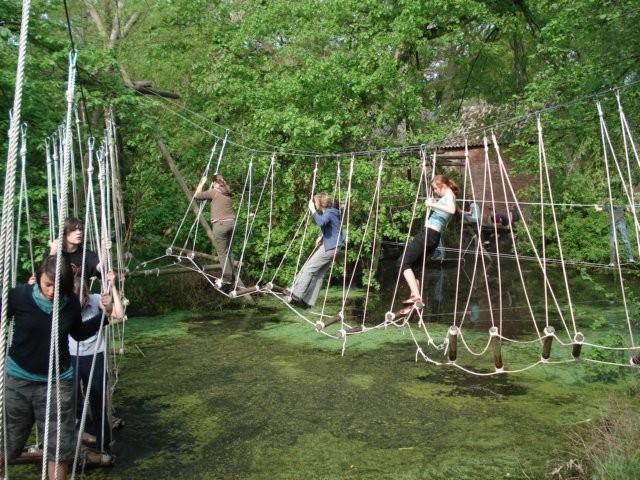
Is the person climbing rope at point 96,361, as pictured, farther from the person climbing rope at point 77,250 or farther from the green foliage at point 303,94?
the green foliage at point 303,94

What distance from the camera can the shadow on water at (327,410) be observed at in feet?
14.9

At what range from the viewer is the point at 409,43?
10547 mm

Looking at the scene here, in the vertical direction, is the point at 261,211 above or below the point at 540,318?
above

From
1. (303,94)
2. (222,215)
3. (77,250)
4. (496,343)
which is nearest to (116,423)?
(77,250)

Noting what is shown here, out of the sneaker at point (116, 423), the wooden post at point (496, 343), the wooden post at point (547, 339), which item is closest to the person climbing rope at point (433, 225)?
the wooden post at point (496, 343)

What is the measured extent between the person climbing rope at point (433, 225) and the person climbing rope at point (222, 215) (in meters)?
2.98

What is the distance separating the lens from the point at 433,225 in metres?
5.71

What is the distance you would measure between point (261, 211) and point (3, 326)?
8.96m

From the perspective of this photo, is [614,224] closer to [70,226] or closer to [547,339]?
[547,339]

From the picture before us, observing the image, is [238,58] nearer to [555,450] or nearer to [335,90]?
[335,90]

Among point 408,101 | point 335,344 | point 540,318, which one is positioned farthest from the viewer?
point 408,101

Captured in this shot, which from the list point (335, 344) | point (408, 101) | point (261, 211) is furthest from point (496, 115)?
point (335, 344)

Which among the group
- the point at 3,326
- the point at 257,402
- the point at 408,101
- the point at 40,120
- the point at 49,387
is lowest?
the point at 257,402

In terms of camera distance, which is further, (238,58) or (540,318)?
(238,58)
